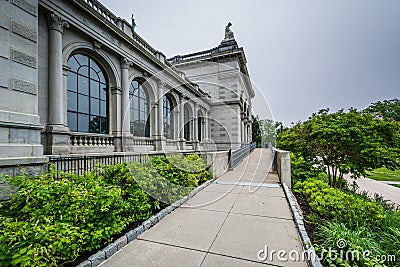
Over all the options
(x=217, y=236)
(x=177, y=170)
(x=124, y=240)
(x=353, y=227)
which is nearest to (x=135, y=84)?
(x=177, y=170)

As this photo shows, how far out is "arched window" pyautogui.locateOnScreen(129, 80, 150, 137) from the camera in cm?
1191

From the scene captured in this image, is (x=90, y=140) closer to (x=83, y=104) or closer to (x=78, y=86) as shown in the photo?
(x=83, y=104)

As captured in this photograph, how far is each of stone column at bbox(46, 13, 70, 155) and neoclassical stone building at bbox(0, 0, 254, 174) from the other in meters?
0.03

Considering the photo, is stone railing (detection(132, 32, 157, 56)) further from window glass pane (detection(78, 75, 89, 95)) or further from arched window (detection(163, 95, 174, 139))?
window glass pane (detection(78, 75, 89, 95))

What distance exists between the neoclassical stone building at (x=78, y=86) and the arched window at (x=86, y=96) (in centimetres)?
4

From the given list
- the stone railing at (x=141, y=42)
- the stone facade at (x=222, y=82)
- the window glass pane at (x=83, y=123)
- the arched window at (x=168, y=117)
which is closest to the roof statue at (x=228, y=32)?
the stone facade at (x=222, y=82)

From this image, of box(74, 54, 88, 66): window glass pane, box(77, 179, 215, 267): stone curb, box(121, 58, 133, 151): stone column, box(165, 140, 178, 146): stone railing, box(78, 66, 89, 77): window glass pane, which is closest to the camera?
box(77, 179, 215, 267): stone curb

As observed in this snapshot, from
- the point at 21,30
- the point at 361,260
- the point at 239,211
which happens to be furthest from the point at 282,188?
the point at 21,30

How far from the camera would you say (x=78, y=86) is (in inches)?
341

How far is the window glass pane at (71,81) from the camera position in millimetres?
8219

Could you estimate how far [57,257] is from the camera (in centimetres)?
218

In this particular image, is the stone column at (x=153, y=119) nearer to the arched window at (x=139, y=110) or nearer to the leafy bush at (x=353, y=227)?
the arched window at (x=139, y=110)

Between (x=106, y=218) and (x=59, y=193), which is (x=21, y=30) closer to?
(x=59, y=193)

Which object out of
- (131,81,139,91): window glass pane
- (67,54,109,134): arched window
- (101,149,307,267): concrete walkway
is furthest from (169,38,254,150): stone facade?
(101,149,307,267): concrete walkway
